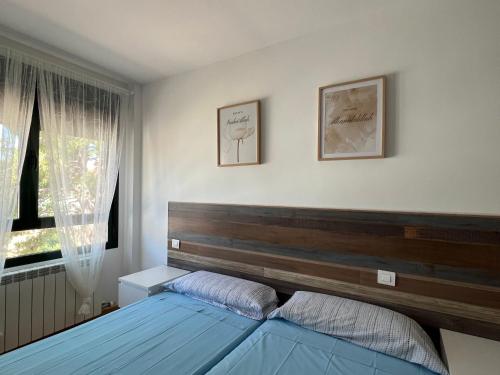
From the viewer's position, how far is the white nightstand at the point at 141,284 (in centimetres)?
219

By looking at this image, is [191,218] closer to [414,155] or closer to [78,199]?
[78,199]

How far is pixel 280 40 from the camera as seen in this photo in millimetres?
2123

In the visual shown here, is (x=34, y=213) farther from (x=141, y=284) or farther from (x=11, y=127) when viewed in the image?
(x=141, y=284)

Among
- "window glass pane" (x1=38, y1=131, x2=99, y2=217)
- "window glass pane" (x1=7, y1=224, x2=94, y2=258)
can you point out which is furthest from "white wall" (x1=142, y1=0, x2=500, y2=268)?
"window glass pane" (x1=7, y1=224, x2=94, y2=258)

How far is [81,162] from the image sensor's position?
2.46m

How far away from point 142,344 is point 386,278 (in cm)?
154

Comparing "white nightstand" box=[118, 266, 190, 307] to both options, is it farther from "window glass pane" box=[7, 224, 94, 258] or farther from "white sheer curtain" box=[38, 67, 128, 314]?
"window glass pane" box=[7, 224, 94, 258]

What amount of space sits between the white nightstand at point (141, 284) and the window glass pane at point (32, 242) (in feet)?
2.38

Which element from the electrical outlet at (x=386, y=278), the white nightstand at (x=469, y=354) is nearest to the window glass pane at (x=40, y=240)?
the electrical outlet at (x=386, y=278)

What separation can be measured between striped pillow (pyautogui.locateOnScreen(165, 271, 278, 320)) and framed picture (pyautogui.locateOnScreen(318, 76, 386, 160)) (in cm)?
111

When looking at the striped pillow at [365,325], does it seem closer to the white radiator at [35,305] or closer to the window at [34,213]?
the white radiator at [35,305]

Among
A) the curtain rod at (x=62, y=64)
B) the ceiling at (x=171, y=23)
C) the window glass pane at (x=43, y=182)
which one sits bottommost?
the window glass pane at (x=43, y=182)

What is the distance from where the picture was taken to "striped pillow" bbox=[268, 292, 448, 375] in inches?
51.9

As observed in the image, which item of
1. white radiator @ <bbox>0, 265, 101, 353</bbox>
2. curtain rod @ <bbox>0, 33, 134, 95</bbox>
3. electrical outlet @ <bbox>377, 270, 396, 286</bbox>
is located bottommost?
white radiator @ <bbox>0, 265, 101, 353</bbox>
